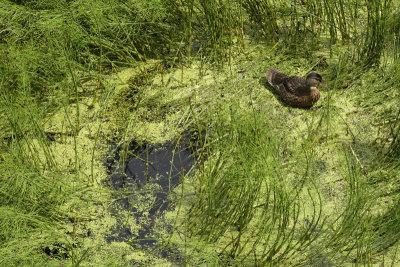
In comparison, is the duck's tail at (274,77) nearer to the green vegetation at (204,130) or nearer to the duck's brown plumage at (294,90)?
the duck's brown plumage at (294,90)

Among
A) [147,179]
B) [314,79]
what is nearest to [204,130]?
[147,179]

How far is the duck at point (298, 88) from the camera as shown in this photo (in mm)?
3578

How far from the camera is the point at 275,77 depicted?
3.72 meters

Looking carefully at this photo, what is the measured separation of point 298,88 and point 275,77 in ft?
0.62

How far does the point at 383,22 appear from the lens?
12.0ft

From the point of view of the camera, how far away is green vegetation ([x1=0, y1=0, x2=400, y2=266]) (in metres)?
2.96

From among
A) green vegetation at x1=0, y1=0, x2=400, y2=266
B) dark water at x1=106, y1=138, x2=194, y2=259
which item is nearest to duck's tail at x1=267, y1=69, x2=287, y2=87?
green vegetation at x1=0, y1=0, x2=400, y2=266

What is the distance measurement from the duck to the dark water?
27.1 inches

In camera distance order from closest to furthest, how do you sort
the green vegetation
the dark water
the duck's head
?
1. the green vegetation
2. the dark water
3. the duck's head

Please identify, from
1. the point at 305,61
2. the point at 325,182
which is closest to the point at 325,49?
the point at 305,61

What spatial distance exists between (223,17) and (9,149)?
161 centimetres

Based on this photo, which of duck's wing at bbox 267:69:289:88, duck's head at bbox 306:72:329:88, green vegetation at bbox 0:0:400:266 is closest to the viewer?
green vegetation at bbox 0:0:400:266

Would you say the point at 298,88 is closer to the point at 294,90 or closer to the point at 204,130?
the point at 294,90

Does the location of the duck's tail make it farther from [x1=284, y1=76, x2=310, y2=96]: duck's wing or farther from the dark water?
the dark water
